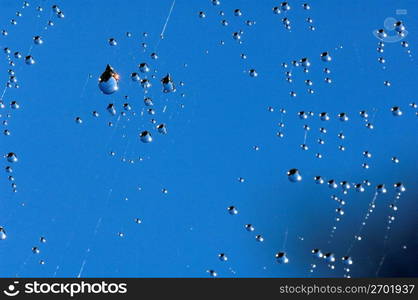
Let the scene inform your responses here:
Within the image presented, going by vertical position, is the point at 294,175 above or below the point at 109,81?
below

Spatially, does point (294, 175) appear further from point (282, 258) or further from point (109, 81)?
point (109, 81)

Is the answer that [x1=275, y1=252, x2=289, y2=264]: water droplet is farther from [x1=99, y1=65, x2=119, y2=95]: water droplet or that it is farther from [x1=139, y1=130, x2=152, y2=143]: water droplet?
[x1=99, y1=65, x2=119, y2=95]: water droplet

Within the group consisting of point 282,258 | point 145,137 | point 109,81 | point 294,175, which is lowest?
point 282,258

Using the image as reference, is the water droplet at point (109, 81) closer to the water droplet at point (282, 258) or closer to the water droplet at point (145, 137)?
the water droplet at point (145, 137)

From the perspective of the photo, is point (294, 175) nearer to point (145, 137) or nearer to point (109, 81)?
point (145, 137)

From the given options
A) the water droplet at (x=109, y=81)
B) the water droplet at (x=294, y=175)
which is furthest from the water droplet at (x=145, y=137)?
the water droplet at (x=294, y=175)

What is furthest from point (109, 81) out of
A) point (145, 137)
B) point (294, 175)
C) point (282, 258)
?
point (282, 258)

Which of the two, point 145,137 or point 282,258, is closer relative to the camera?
point 282,258

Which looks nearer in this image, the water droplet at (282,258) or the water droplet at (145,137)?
the water droplet at (282,258)

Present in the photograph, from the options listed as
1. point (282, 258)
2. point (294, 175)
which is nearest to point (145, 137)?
point (294, 175)

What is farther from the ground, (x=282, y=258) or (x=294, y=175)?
(x=294, y=175)

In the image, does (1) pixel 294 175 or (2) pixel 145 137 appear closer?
(1) pixel 294 175

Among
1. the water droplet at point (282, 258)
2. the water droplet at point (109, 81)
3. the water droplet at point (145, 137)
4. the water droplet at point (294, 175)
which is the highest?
the water droplet at point (109, 81)

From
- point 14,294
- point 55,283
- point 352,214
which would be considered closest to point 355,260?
point 352,214
